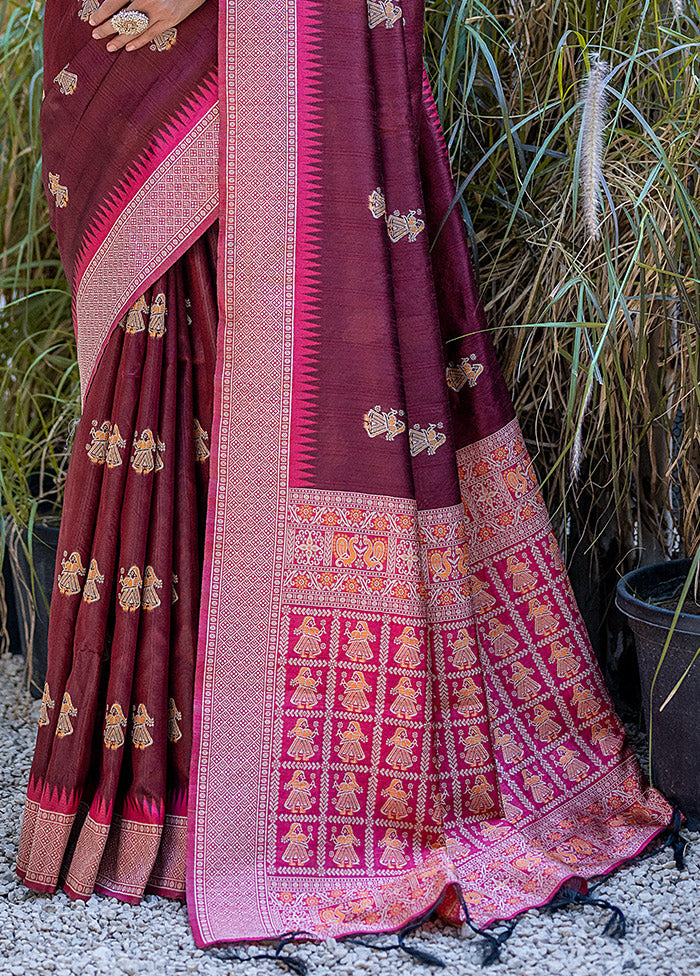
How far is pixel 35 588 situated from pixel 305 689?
0.74 meters

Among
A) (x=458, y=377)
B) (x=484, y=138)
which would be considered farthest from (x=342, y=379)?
(x=484, y=138)

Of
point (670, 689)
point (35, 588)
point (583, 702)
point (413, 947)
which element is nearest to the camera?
point (413, 947)

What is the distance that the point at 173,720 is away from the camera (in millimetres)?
1231

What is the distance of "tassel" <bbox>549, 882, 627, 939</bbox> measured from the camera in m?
1.09

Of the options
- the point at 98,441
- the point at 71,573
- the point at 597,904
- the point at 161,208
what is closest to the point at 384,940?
the point at 597,904

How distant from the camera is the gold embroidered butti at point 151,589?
119cm

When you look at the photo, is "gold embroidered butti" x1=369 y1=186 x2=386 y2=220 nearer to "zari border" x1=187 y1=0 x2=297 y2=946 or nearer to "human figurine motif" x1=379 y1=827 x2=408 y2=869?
"zari border" x1=187 y1=0 x2=297 y2=946

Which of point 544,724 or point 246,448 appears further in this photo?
point 544,724

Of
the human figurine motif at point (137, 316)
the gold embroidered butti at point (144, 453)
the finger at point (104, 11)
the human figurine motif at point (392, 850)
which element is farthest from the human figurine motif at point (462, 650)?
the finger at point (104, 11)

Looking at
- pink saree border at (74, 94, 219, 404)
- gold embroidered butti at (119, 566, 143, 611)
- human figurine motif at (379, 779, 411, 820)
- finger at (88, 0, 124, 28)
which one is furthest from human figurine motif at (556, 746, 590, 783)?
finger at (88, 0, 124, 28)

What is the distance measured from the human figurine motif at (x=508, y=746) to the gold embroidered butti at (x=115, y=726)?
19.4 inches

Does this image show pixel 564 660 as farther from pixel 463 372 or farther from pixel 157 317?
pixel 157 317

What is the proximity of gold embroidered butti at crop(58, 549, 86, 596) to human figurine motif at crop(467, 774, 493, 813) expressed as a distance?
1.83 feet

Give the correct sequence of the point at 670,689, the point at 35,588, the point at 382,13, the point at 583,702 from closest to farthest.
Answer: the point at 382,13
the point at 670,689
the point at 583,702
the point at 35,588
